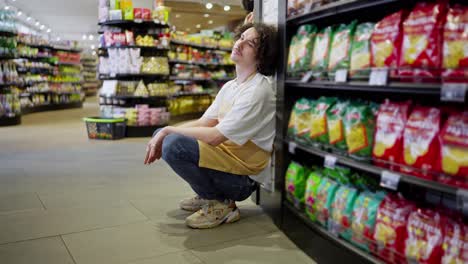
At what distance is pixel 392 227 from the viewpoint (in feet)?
5.93

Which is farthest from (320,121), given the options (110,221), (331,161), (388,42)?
(110,221)

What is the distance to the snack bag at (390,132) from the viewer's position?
70.8 inches

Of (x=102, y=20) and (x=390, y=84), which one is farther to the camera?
(x=102, y=20)

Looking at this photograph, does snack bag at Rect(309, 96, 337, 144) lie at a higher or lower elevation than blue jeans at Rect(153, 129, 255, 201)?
higher

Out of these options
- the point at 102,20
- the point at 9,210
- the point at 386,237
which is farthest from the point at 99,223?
the point at 102,20

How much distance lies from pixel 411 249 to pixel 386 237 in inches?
5.0

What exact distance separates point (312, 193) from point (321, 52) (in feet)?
2.44

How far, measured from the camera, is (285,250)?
2473 millimetres

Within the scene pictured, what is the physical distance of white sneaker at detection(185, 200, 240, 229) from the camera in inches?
110

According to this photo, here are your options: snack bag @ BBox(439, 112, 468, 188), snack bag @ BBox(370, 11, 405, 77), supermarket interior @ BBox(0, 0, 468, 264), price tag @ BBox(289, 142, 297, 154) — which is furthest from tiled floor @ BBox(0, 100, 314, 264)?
snack bag @ BBox(370, 11, 405, 77)

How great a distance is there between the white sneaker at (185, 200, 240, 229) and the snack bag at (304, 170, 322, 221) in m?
0.63

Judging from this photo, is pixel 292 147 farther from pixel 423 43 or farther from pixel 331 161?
pixel 423 43

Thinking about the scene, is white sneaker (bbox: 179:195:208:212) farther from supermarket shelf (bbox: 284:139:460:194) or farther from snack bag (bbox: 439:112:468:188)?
snack bag (bbox: 439:112:468:188)

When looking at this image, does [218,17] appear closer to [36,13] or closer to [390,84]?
[36,13]
